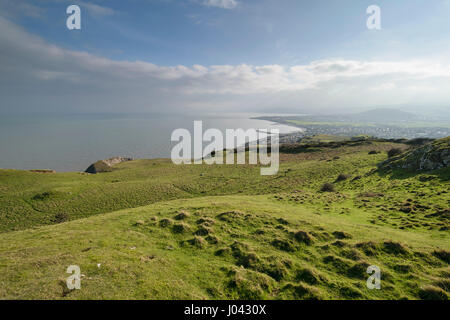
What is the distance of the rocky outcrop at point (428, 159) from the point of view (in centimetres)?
3183

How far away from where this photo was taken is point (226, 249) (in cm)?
1279

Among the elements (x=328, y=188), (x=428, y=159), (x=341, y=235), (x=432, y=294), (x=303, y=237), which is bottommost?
(x=328, y=188)

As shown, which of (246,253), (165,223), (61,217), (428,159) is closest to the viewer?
(246,253)

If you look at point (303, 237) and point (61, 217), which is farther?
point (61, 217)

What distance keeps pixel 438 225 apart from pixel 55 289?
28.9 m

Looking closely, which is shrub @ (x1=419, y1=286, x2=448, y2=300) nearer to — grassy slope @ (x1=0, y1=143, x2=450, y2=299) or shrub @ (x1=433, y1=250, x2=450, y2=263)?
grassy slope @ (x1=0, y1=143, x2=450, y2=299)

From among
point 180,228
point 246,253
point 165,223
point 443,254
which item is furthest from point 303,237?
point 165,223

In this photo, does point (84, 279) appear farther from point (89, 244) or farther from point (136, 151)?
point (136, 151)

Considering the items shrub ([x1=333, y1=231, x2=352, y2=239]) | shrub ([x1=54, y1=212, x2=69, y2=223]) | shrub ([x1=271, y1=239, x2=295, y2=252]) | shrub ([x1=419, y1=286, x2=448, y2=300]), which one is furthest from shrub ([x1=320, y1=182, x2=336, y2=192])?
shrub ([x1=54, y1=212, x2=69, y2=223])

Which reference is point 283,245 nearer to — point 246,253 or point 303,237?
point 303,237

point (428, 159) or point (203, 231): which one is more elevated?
point (428, 159)

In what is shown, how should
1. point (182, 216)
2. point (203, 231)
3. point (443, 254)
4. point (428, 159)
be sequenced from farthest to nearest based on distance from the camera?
point (428, 159) < point (182, 216) < point (203, 231) < point (443, 254)

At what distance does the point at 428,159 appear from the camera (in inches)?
1331
